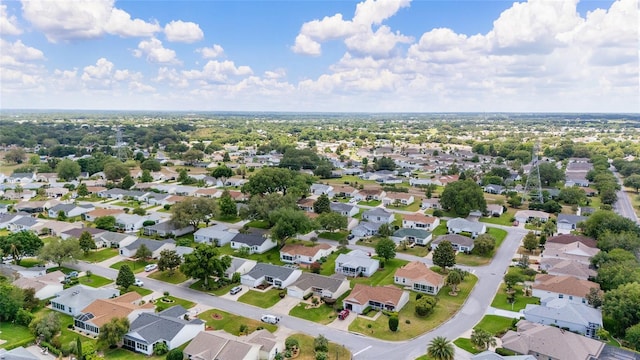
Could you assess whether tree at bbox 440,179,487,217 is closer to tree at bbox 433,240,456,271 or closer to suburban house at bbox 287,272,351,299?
tree at bbox 433,240,456,271

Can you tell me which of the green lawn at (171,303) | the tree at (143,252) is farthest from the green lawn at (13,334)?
the tree at (143,252)

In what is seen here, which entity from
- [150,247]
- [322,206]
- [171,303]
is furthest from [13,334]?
[322,206]

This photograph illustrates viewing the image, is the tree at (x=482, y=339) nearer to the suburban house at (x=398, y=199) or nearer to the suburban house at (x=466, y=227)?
the suburban house at (x=466, y=227)

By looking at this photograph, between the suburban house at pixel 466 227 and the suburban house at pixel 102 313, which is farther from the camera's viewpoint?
the suburban house at pixel 466 227

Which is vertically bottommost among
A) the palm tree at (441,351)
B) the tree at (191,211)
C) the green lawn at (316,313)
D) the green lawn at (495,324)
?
the green lawn at (316,313)

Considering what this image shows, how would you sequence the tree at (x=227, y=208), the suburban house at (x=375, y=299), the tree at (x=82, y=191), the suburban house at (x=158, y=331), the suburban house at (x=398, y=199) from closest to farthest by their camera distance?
the suburban house at (x=158, y=331), the suburban house at (x=375, y=299), the tree at (x=227, y=208), the suburban house at (x=398, y=199), the tree at (x=82, y=191)

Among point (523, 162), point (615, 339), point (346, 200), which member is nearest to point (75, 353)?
→ point (615, 339)

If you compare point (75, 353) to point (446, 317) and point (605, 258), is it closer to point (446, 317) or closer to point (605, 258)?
point (446, 317)

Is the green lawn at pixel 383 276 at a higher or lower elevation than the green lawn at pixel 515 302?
lower
